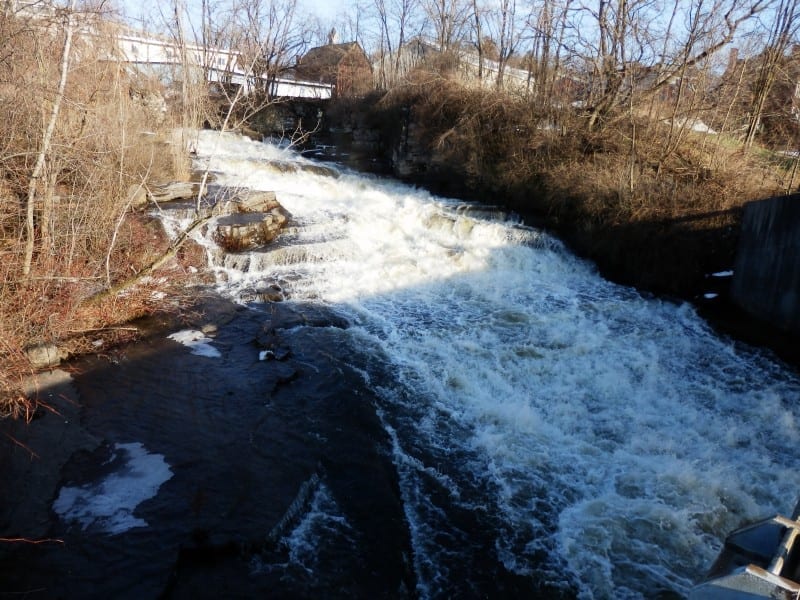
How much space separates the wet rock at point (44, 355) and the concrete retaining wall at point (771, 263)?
34.9 feet

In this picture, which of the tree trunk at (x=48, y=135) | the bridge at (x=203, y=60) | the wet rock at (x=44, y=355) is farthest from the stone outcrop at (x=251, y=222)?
the wet rock at (x=44, y=355)

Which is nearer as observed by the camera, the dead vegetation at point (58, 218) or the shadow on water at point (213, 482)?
the shadow on water at point (213, 482)

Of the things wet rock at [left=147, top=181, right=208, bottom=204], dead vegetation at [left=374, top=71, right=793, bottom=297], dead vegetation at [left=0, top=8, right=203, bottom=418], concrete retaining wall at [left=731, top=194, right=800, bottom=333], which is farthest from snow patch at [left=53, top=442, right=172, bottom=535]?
dead vegetation at [left=374, top=71, right=793, bottom=297]

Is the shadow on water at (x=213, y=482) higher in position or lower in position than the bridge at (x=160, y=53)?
lower

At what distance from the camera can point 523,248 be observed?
38.7ft

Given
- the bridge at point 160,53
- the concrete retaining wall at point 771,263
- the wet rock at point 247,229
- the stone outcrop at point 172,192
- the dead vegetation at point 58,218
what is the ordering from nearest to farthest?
the dead vegetation at point 58,218 < the bridge at point 160,53 < the concrete retaining wall at point 771,263 < the wet rock at point 247,229 < the stone outcrop at point 172,192

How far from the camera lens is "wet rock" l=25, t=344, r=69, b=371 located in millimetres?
6348

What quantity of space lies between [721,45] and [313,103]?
2121 centimetres

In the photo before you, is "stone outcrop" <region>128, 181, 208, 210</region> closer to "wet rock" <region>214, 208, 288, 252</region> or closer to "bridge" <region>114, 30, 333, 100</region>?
"wet rock" <region>214, 208, 288, 252</region>

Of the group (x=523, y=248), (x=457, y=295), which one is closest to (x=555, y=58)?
(x=523, y=248)

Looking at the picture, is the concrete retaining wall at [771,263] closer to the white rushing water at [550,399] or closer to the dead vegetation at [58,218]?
the white rushing water at [550,399]

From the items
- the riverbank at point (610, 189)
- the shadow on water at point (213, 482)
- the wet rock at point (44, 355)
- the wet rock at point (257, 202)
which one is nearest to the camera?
the shadow on water at point (213, 482)

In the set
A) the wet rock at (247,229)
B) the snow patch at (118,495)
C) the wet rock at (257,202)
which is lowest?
the snow patch at (118,495)

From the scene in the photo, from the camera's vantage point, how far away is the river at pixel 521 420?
4.18 meters
